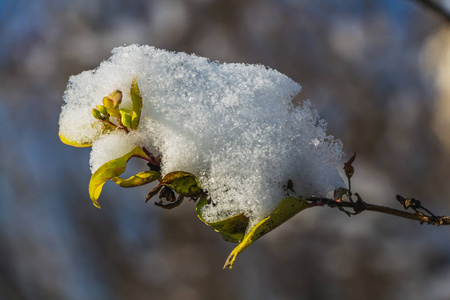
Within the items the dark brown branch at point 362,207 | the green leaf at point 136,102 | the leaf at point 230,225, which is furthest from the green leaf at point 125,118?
the dark brown branch at point 362,207

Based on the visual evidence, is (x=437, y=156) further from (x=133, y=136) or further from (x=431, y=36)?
(x=133, y=136)

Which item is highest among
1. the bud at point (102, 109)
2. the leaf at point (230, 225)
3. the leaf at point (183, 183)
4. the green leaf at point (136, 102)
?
the green leaf at point (136, 102)

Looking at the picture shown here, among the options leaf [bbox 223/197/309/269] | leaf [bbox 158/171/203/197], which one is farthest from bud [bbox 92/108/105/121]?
leaf [bbox 223/197/309/269]

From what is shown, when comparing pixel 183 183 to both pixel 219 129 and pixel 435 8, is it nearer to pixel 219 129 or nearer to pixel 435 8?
pixel 219 129

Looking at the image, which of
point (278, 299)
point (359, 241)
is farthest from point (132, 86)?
point (278, 299)

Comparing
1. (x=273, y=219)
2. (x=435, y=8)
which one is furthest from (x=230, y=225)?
(x=435, y=8)

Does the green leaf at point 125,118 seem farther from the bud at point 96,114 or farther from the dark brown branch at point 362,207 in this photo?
the dark brown branch at point 362,207

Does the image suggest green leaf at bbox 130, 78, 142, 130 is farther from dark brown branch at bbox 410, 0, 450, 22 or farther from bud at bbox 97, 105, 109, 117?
dark brown branch at bbox 410, 0, 450, 22
